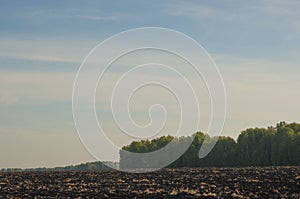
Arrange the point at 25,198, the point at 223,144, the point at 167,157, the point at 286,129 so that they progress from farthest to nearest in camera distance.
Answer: the point at 167,157 → the point at 223,144 → the point at 286,129 → the point at 25,198

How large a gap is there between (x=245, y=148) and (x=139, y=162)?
1340 inches

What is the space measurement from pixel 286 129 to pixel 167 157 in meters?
38.8

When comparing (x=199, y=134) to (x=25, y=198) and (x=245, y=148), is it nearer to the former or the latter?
(x=245, y=148)

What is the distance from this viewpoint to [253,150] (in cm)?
10900

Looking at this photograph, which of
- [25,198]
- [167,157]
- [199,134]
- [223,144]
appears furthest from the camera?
[167,157]

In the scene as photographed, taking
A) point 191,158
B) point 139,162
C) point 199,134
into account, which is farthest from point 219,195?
point 139,162

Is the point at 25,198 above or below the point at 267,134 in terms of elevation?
below

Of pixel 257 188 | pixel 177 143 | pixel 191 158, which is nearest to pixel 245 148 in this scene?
pixel 191 158

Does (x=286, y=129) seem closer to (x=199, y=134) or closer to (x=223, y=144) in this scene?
(x=223, y=144)

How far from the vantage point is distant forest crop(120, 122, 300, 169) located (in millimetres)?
99750

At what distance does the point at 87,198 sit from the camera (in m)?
29.6

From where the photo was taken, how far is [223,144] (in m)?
119

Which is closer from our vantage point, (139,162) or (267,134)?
(267,134)

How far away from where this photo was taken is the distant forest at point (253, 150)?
327 ft
